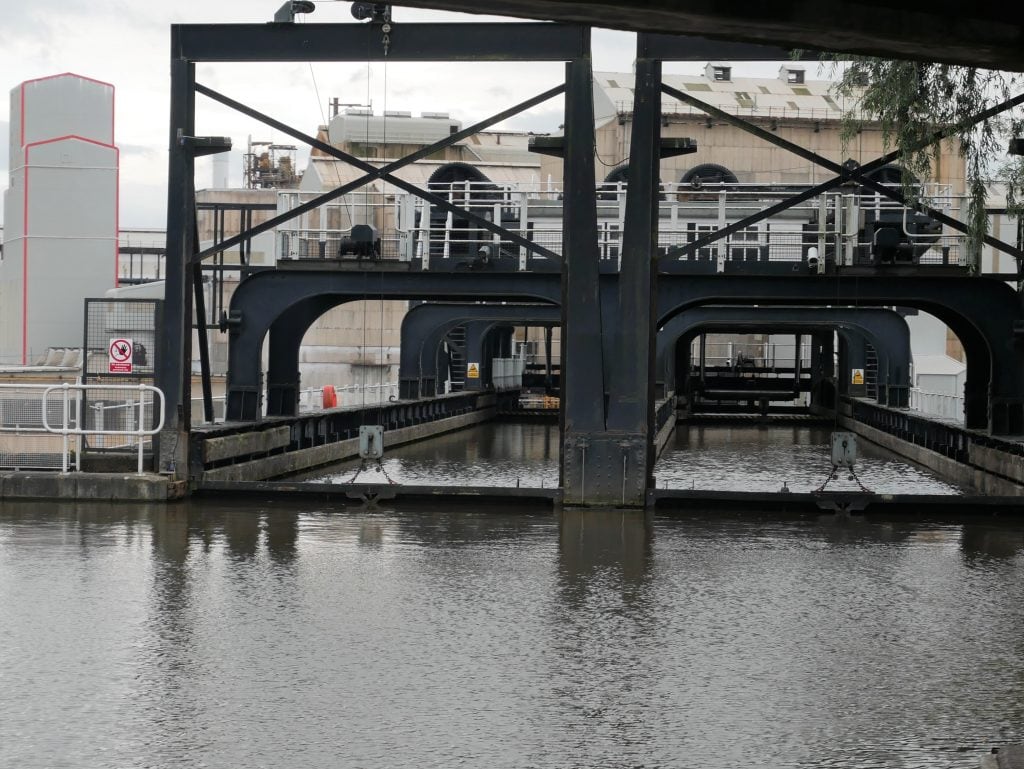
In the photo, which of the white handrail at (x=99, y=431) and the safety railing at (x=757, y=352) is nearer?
the white handrail at (x=99, y=431)

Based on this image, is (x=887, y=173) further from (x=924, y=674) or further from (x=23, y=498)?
(x=924, y=674)

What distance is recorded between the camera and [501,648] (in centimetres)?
968

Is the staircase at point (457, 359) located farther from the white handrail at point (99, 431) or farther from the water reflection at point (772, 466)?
the white handrail at point (99, 431)

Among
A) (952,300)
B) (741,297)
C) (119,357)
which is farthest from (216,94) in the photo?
(952,300)

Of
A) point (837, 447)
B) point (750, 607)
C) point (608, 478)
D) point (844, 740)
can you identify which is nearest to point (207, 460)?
point (608, 478)

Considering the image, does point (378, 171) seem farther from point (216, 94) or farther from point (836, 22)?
point (836, 22)

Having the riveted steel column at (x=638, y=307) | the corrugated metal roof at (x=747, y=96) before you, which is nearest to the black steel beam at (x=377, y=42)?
the riveted steel column at (x=638, y=307)

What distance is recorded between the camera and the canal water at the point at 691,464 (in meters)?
A: 25.0

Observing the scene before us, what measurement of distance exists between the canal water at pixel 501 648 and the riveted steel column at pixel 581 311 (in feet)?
7.11

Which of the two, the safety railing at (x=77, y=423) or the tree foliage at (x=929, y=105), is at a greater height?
the tree foliage at (x=929, y=105)

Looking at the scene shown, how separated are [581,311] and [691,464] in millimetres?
11998

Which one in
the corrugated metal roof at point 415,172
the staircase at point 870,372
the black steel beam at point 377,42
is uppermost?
the corrugated metal roof at point 415,172

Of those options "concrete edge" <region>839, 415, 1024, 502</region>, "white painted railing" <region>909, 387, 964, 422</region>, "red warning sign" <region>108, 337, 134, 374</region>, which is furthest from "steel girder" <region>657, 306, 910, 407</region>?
"red warning sign" <region>108, 337, 134, 374</region>

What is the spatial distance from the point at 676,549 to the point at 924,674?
606 cm
